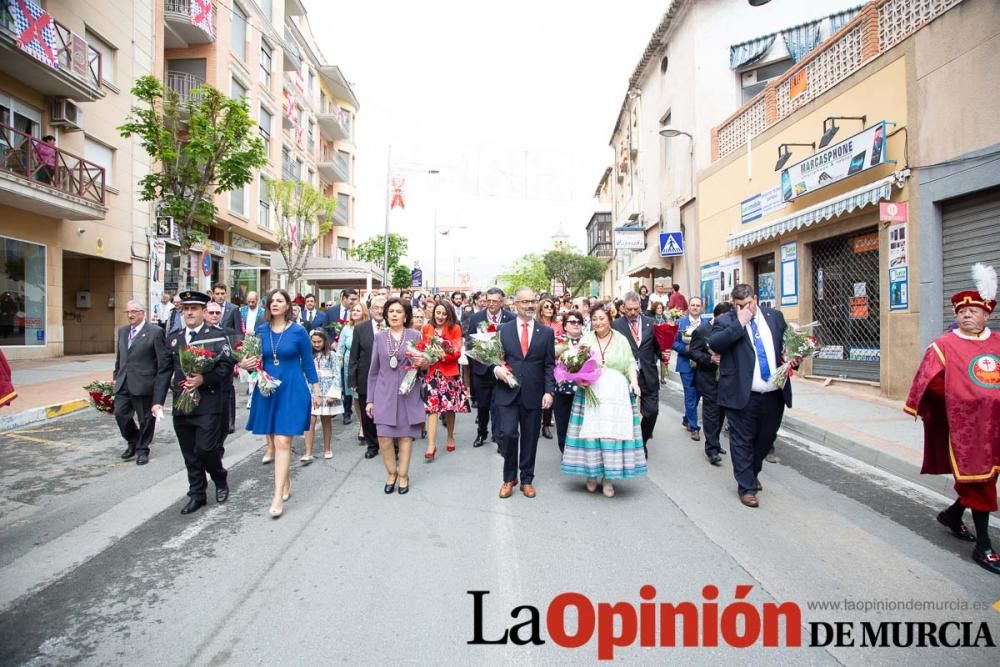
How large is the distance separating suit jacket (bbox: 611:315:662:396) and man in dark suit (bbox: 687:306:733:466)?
52cm

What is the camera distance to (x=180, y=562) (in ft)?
12.6

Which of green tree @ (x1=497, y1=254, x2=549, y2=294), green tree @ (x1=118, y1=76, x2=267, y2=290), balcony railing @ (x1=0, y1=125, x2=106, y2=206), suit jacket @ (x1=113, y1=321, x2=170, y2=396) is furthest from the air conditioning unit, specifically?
green tree @ (x1=497, y1=254, x2=549, y2=294)

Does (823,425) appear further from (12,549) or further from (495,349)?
(12,549)

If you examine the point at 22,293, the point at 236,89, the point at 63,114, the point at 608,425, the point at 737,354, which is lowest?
the point at 608,425

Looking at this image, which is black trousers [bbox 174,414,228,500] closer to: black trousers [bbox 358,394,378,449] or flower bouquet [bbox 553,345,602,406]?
black trousers [bbox 358,394,378,449]

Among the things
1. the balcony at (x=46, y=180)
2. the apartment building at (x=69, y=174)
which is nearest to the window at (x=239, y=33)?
the apartment building at (x=69, y=174)

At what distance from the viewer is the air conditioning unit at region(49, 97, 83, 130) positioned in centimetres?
1491

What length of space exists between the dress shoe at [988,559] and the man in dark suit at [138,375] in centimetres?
774

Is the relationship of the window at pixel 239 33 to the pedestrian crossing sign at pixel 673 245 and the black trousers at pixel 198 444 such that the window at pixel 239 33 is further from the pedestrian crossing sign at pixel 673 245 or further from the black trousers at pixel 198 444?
the black trousers at pixel 198 444

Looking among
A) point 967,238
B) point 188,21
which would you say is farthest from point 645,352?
point 188,21

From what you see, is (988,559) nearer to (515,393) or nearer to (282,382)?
(515,393)

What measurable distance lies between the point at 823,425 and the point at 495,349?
5.49 meters

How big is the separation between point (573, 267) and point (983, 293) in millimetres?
45680

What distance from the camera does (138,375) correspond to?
641 cm
